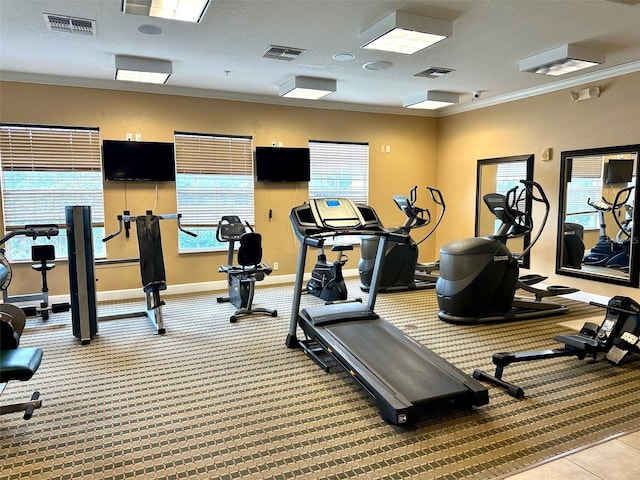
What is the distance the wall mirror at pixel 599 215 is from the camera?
17.9 feet

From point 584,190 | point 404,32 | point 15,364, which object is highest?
point 404,32

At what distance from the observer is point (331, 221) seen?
4.03 meters

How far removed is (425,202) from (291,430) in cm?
633

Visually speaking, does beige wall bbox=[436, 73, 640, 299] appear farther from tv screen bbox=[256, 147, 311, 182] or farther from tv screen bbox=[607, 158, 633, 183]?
tv screen bbox=[256, 147, 311, 182]

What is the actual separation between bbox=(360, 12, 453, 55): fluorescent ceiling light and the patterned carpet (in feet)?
9.32

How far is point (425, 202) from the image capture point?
27.5 ft

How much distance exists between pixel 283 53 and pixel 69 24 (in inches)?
78.5

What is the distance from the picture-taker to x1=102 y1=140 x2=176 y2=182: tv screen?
237 inches

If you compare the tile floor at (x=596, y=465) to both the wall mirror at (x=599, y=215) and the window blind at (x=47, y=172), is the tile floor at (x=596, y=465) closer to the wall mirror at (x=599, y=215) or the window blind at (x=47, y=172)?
the wall mirror at (x=599, y=215)

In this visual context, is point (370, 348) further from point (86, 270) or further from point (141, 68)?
point (141, 68)

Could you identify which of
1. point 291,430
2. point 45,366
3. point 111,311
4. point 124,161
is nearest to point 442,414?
point 291,430

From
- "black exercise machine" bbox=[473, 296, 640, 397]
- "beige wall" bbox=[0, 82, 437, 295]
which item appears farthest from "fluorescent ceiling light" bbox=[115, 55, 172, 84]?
"black exercise machine" bbox=[473, 296, 640, 397]

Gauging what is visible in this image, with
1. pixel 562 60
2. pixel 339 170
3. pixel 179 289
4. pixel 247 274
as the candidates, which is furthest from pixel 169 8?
pixel 339 170

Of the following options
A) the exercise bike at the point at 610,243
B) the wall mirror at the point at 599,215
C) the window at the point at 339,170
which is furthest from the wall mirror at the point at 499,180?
the window at the point at 339,170
